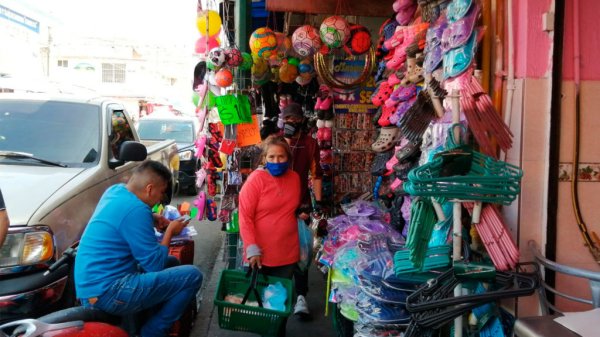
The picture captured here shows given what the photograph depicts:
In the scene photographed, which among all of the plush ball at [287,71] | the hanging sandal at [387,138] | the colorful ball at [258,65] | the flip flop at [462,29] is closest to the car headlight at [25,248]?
the hanging sandal at [387,138]

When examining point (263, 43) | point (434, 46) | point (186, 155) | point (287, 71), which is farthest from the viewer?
point (186, 155)

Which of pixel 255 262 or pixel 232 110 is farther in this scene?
pixel 232 110

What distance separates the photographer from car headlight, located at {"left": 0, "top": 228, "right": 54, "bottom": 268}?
332 centimetres

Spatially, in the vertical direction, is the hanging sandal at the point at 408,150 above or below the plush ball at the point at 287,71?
below

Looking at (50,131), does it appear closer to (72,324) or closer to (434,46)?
(72,324)

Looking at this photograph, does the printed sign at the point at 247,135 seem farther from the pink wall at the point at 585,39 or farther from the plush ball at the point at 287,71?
the pink wall at the point at 585,39

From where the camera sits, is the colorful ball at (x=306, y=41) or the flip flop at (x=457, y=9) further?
the colorful ball at (x=306, y=41)

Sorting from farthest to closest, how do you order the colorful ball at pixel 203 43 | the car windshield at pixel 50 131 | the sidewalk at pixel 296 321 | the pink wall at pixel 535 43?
the colorful ball at pixel 203 43, the car windshield at pixel 50 131, the sidewalk at pixel 296 321, the pink wall at pixel 535 43

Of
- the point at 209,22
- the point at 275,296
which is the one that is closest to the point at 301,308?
the point at 275,296

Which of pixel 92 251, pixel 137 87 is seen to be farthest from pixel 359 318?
pixel 137 87

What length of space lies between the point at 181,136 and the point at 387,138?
405 inches

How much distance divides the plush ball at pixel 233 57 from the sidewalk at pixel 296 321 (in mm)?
2699

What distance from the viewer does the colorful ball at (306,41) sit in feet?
17.1

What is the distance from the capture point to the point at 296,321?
4.67 meters
